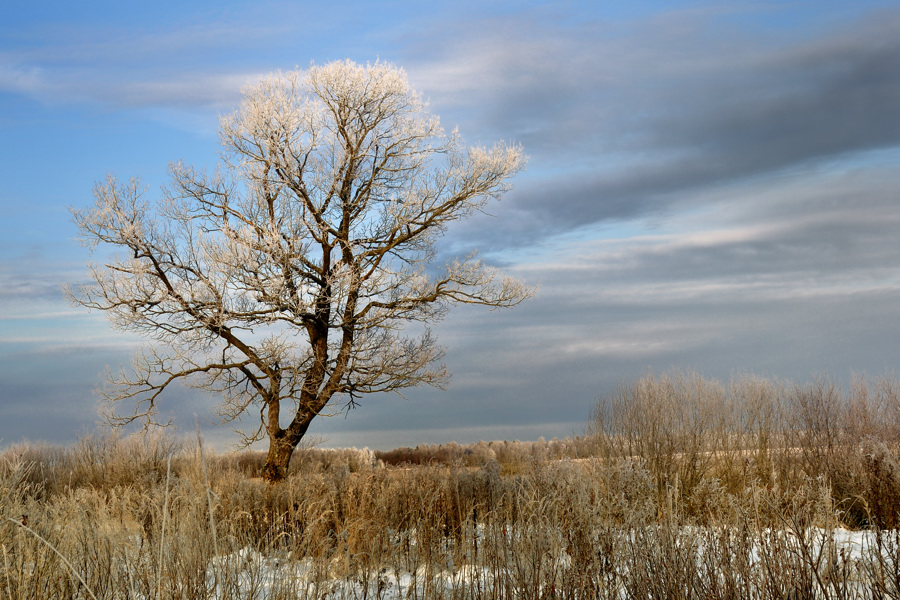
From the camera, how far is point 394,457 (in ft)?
82.7

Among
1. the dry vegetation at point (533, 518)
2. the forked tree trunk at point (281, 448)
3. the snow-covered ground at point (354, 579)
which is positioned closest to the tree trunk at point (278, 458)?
the forked tree trunk at point (281, 448)

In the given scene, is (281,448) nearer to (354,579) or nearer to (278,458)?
(278,458)

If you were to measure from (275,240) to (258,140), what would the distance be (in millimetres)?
3282

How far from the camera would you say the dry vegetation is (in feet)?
14.4

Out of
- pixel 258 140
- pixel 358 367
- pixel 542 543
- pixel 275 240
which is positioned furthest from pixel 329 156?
pixel 542 543

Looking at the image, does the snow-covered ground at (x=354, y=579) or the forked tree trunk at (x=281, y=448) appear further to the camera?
the forked tree trunk at (x=281, y=448)

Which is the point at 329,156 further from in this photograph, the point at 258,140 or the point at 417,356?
the point at 417,356

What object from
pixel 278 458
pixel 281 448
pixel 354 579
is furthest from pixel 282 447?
pixel 354 579

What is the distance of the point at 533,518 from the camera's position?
7559 millimetres

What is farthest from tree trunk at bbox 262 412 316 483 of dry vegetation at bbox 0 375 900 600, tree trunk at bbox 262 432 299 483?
dry vegetation at bbox 0 375 900 600

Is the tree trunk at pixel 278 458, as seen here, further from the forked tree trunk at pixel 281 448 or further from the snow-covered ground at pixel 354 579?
the snow-covered ground at pixel 354 579

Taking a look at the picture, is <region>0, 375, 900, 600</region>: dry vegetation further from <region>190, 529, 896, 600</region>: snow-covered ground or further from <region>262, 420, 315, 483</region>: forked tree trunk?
<region>262, 420, 315, 483</region>: forked tree trunk

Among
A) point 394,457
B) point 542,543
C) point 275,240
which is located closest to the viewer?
point 542,543

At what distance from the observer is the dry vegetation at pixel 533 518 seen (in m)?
4.38
